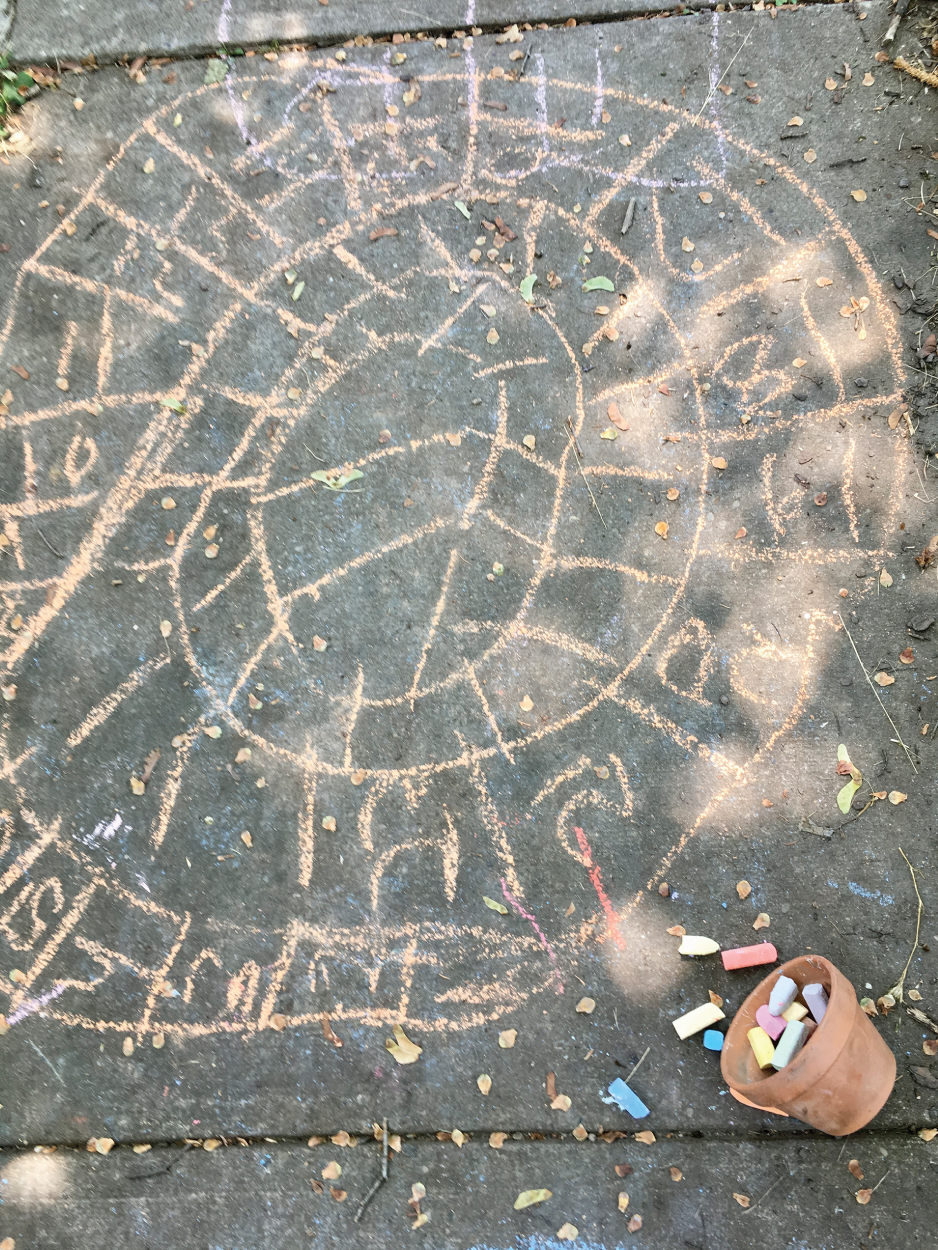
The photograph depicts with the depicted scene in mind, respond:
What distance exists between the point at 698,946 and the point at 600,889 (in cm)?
41

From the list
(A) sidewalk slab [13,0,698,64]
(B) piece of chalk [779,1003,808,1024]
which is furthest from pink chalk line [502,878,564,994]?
(A) sidewalk slab [13,0,698,64]

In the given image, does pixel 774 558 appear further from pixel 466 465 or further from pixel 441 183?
pixel 441 183

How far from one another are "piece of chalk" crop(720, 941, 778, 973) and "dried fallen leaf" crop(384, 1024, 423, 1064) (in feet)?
3.87

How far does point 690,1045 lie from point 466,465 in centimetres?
235

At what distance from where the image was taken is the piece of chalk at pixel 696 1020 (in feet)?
9.18

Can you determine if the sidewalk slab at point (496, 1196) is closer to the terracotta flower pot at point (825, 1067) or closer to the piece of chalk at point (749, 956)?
the terracotta flower pot at point (825, 1067)

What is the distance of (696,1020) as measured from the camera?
2.81 m

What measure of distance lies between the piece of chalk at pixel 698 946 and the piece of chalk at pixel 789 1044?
14.1 inches

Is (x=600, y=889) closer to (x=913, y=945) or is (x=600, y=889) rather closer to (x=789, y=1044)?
(x=789, y=1044)

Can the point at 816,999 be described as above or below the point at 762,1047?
above

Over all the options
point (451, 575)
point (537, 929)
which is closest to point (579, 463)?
point (451, 575)

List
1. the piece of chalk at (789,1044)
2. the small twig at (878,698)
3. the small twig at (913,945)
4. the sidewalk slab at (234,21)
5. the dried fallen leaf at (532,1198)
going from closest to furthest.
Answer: the piece of chalk at (789,1044) → the dried fallen leaf at (532,1198) → the small twig at (913,945) → the small twig at (878,698) → the sidewalk slab at (234,21)

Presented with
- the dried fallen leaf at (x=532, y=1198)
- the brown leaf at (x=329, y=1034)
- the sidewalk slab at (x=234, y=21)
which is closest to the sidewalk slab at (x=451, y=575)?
the brown leaf at (x=329, y=1034)

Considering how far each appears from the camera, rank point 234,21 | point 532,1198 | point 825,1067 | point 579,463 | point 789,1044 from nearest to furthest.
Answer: point 825,1067 < point 789,1044 < point 532,1198 < point 579,463 < point 234,21
